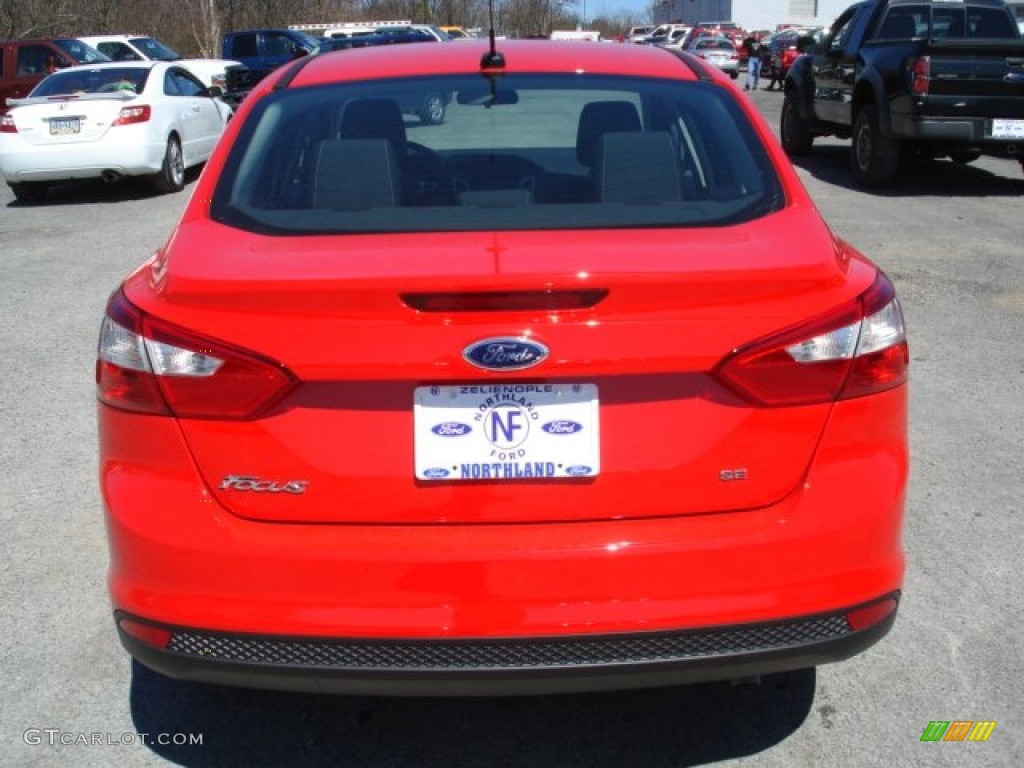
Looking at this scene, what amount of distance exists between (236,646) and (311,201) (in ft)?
3.73

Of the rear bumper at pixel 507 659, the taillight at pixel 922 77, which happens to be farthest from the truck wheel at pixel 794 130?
the rear bumper at pixel 507 659

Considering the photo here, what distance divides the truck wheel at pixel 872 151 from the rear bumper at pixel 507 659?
1042 centimetres

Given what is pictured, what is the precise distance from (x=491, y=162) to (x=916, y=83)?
9210 mm

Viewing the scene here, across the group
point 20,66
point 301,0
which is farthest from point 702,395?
point 301,0

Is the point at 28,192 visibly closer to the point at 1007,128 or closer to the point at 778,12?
the point at 1007,128

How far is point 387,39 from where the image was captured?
21.5 m

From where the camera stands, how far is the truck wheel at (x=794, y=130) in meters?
15.4

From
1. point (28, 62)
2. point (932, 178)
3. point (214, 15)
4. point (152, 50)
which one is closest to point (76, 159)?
point (28, 62)

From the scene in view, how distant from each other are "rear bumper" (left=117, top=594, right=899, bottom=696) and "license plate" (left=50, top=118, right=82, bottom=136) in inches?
445

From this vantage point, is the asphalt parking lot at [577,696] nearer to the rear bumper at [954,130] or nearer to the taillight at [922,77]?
the rear bumper at [954,130]

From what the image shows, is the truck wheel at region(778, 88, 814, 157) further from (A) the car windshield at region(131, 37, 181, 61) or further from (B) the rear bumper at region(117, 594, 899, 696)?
(A) the car windshield at region(131, 37, 181, 61)

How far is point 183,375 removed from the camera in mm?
2510

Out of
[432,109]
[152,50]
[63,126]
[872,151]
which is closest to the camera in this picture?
[432,109]

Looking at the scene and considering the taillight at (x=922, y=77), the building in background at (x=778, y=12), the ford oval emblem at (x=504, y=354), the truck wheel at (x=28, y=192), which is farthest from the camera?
the building in background at (x=778, y=12)
